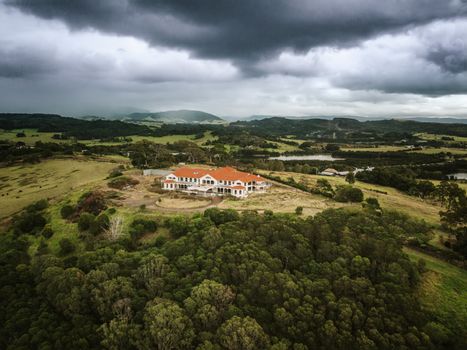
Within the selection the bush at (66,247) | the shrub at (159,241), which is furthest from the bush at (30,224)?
Result: the shrub at (159,241)

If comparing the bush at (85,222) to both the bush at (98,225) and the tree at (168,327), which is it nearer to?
the bush at (98,225)

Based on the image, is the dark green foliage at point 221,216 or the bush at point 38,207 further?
the bush at point 38,207

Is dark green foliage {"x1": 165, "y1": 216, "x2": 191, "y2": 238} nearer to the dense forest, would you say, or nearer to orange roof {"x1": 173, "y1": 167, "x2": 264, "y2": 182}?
the dense forest

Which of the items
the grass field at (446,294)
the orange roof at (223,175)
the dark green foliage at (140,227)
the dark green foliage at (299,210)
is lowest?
the grass field at (446,294)

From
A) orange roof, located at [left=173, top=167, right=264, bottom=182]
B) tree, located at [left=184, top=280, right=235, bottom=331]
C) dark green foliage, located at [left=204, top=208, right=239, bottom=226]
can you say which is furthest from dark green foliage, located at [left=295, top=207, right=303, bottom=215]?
tree, located at [left=184, top=280, right=235, bottom=331]

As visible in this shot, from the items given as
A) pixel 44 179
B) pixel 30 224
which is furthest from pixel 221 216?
pixel 44 179

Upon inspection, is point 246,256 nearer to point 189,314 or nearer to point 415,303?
point 189,314

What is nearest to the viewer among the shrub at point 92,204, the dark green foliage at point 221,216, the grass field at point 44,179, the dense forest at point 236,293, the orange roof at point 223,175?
the dense forest at point 236,293

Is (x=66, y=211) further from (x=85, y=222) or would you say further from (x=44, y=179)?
(x=44, y=179)
